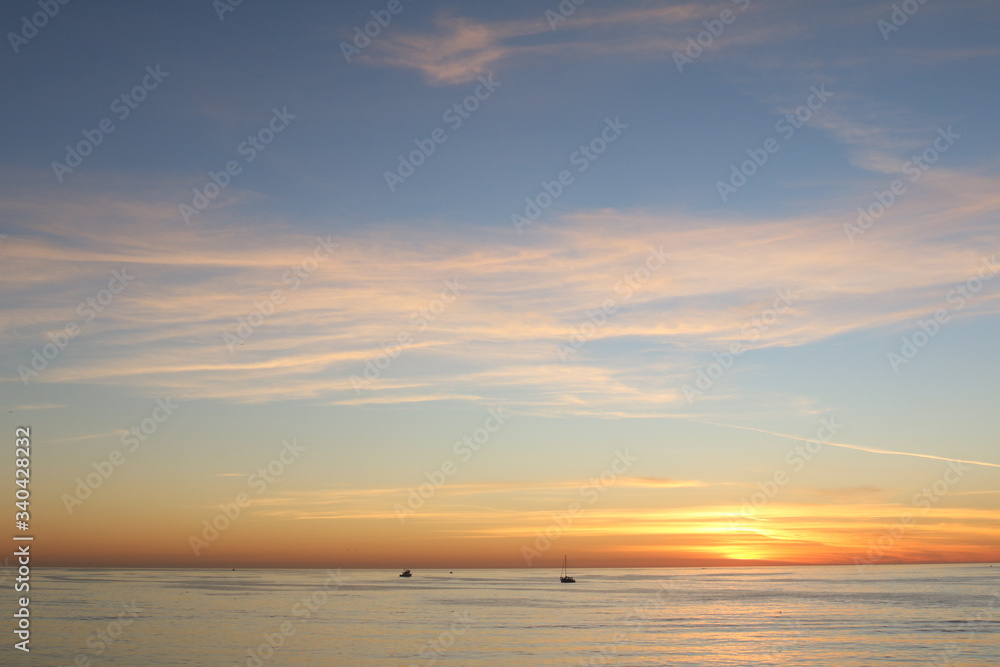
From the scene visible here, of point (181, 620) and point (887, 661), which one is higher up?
point (181, 620)

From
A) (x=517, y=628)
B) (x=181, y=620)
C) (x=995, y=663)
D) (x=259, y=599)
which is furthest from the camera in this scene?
(x=259, y=599)

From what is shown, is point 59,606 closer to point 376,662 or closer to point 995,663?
point 376,662

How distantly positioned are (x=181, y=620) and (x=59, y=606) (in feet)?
97.3

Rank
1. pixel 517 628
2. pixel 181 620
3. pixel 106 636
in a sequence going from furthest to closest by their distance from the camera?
1. pixel 181 620
2. pixel 517 628
3. pixel 106 636

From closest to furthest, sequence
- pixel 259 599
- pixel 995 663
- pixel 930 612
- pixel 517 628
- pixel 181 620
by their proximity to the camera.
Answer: pixel 995 663
pixel 517 628
pixel 181 620
pixel 930 612
pixel 259 599

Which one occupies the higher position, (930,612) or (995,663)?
(930,612)

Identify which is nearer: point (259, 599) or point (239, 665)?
point (239, 665)

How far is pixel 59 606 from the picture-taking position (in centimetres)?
11494

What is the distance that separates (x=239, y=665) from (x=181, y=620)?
40960 mm

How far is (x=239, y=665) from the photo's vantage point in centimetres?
6194

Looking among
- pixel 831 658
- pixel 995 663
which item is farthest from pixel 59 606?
pixel 995 663

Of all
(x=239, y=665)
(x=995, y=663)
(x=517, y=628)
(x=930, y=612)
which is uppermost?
(x=930, y=612)

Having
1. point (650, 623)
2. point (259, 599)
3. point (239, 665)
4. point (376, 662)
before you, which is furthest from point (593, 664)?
point (259, 599)

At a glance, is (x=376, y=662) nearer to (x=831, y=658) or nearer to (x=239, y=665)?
(x=239, y=665)
